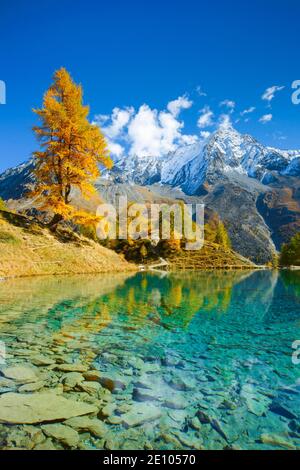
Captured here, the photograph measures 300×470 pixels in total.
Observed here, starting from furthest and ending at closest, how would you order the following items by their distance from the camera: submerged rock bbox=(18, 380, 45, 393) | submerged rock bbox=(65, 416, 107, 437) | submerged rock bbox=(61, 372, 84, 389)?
submerged rock bbox=(61, 372, 84, 389) → submerged rock bbox=(18, 380, 45, 393) → submerged rock bbox=(65, 416, 107, 437)

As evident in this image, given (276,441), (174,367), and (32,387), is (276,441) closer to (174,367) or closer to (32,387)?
(174,367)

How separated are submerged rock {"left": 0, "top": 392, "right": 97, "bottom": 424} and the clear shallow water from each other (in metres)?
0.23

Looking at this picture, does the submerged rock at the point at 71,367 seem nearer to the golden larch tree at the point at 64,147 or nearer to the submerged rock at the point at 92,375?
the submerged rock at the point at 92,375

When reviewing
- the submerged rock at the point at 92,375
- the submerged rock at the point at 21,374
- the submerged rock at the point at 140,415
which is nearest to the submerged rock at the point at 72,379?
the submerged rock at the point at 92,375

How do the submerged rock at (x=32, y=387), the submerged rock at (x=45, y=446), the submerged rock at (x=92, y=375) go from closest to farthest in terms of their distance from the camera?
the submerged rock at (x=45, y=446), the submerged rock at (x=32, y=387), the submerged rock at (x=92, y=375)

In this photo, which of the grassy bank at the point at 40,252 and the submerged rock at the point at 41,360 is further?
the grassy bank at the point at 40,252

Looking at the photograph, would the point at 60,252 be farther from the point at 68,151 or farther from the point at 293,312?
the point at 293,312

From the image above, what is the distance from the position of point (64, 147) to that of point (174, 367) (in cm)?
2611

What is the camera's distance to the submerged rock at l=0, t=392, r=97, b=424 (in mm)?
4875

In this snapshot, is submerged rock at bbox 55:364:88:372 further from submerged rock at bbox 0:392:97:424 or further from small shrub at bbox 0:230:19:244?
small shrub at bbox 0:230:19:244

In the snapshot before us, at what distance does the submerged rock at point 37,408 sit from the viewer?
4.88 metres

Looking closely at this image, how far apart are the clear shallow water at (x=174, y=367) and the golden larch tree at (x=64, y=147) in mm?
16583

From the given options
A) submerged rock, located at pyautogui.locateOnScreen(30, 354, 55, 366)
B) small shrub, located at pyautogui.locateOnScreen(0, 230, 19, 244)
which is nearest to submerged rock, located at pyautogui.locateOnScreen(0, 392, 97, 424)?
submerged rock, located at pyautogui.locateOnScreen(30, 354, 55, 366)
